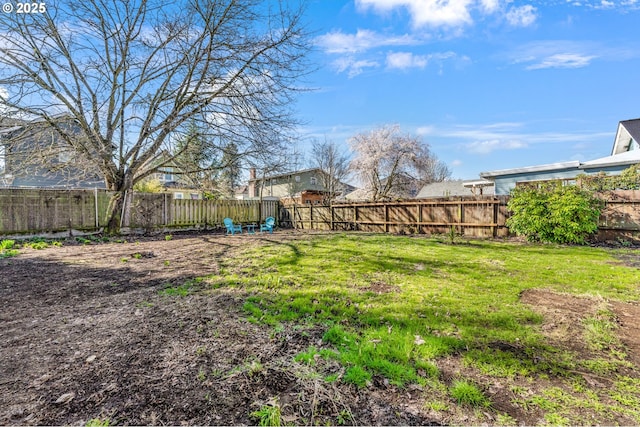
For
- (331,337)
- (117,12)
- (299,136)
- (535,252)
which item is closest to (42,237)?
(117,12)

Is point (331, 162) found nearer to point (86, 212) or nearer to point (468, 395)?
point (86, 212)

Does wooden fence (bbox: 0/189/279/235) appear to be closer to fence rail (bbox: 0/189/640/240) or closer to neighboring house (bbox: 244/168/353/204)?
fence rail (bbox: 0/189/640/240)

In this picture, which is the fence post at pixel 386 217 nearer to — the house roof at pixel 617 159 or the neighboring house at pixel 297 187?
the house roof at pixel 617 159

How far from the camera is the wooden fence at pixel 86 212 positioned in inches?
360

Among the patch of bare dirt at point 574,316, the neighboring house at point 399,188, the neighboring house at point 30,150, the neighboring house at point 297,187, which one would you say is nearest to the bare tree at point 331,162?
the neighboring house at point 297,187

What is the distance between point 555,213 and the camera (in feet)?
26.3

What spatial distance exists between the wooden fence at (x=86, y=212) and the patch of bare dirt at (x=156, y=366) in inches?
294

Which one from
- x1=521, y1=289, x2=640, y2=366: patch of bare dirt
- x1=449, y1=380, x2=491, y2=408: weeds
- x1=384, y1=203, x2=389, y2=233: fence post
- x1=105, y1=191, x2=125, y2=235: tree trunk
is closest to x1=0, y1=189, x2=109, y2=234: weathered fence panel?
x1=105, y1=191, x2=125, y2=235: tree trunk

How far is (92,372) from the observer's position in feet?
6.65

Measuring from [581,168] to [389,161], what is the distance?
39.4 feet

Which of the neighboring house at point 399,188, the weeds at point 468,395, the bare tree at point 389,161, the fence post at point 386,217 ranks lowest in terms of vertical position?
the weeds at point 468,395

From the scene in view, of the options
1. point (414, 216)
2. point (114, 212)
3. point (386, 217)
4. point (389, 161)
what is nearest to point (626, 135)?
point (389, 161)

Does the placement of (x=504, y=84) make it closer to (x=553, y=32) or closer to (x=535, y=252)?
(x=553, y=32)

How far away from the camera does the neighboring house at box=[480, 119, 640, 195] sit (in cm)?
1159
